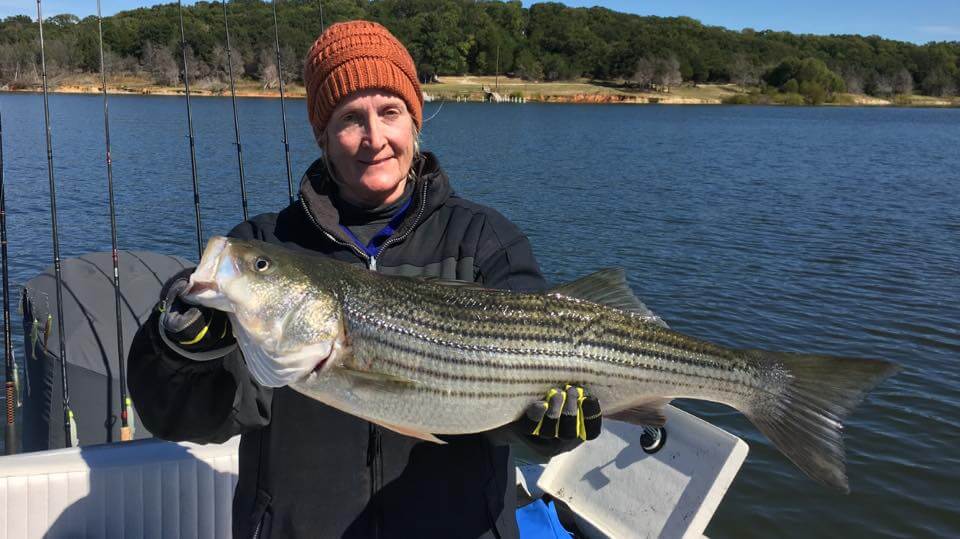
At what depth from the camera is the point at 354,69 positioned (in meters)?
3.26

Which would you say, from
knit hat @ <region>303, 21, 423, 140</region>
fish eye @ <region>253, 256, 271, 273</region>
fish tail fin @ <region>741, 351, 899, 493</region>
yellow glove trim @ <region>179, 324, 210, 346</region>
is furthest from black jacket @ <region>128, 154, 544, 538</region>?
fish tail fin @ <region>741, 351, 899, 493</region>

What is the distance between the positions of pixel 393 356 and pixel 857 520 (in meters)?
7.60

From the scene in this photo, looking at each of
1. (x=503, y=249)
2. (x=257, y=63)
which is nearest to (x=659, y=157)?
(x=503, y=249)

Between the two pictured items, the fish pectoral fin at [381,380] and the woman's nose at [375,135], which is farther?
the woman's nose at [375,135]

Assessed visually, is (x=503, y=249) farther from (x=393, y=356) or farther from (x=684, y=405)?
(x=684, y=405)

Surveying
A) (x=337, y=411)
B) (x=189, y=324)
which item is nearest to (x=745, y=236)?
(x=337, y=411)

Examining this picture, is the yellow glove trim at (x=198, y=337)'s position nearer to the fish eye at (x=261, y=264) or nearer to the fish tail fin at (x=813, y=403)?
the fish eye at (x=261, y=264)

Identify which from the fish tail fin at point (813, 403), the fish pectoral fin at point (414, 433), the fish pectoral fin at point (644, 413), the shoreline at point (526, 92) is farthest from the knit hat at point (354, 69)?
the shoreline at point (526, 92)

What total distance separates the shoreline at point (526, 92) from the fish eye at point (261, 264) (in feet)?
318

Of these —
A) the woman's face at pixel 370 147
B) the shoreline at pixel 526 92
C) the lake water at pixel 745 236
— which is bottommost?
the lake water at pixel 745 236

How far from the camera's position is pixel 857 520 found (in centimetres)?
845

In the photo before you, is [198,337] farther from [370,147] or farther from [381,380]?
[370,147]

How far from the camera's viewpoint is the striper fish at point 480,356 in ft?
9.26

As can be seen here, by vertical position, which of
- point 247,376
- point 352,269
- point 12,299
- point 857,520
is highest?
point 352,269
